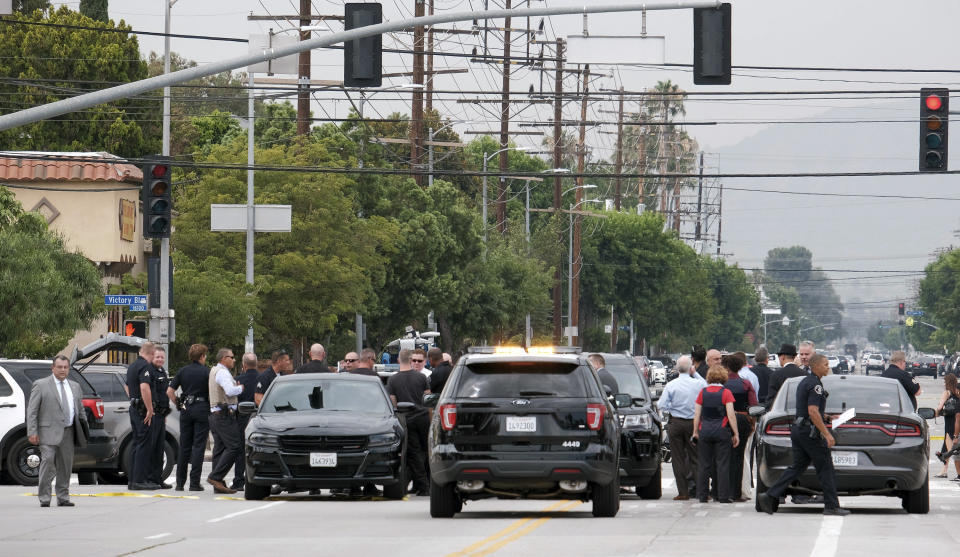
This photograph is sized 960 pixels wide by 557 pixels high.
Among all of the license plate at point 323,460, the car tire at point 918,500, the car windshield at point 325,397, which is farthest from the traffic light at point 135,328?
the car tire at point 918,500

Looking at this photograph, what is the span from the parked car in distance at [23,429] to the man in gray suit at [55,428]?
3572 millimetres

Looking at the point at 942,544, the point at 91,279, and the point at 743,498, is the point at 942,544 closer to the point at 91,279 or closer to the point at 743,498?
the point at 743,498

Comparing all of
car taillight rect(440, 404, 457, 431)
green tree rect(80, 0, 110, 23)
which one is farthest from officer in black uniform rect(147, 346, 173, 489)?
green tree rect(80, 0, 110, 23)

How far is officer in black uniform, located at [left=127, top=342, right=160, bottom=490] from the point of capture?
22344mm

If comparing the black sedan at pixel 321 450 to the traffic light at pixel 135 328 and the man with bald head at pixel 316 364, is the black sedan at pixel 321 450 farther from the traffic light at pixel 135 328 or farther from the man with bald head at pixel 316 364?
the traffic light at pixel 135 328

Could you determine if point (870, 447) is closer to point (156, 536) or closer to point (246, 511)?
point (246, 511)

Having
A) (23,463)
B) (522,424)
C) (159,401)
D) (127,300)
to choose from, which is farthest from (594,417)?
(127,300)

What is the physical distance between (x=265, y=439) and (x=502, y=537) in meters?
5.87

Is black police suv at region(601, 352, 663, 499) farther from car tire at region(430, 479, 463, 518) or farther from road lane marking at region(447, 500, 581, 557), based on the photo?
car tire at region(430, 479, 463, 518)

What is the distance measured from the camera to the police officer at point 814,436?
18.2m

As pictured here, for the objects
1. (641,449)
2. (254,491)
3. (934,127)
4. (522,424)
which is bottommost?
(254,491)

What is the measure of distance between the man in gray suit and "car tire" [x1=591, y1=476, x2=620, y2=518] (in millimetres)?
6349

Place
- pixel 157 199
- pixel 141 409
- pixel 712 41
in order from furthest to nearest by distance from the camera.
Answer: pixel 157 199 < pixel 141 409 < pixel 712 41

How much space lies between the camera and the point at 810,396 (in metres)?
18.3
